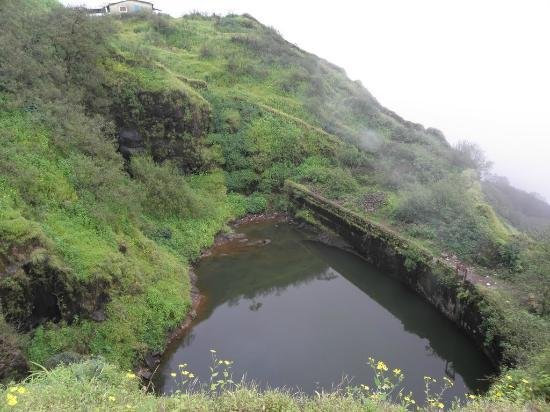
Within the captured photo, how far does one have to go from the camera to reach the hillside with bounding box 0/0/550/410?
12.3 metres

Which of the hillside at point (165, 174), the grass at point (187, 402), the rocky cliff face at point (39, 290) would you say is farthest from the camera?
the hillside at point (165, 174)

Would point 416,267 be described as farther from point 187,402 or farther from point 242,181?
point 187,402

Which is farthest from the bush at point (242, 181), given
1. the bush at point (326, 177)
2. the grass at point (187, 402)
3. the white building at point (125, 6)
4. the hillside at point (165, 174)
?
the white building at point (125, 6)

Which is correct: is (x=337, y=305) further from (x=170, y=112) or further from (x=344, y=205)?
(x=170, y=112)

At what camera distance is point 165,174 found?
854 inches

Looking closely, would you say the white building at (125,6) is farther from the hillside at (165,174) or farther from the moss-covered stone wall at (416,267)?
the moss-covered stone wall at (416,267)

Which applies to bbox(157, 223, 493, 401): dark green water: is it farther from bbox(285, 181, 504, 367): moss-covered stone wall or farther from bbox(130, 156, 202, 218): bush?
bbox(130, 156, 202, 218): bush

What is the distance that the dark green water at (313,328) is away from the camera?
1310 centimetres

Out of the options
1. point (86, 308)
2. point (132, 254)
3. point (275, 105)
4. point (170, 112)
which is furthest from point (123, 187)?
point (275, 105)

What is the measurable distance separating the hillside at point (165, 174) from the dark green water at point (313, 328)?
4.47 ft

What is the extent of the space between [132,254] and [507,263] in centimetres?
1422

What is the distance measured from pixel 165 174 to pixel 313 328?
36.1 ft

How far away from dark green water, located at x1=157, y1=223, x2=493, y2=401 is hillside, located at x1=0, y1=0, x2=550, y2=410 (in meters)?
1.36

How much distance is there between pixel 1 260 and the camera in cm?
1114
